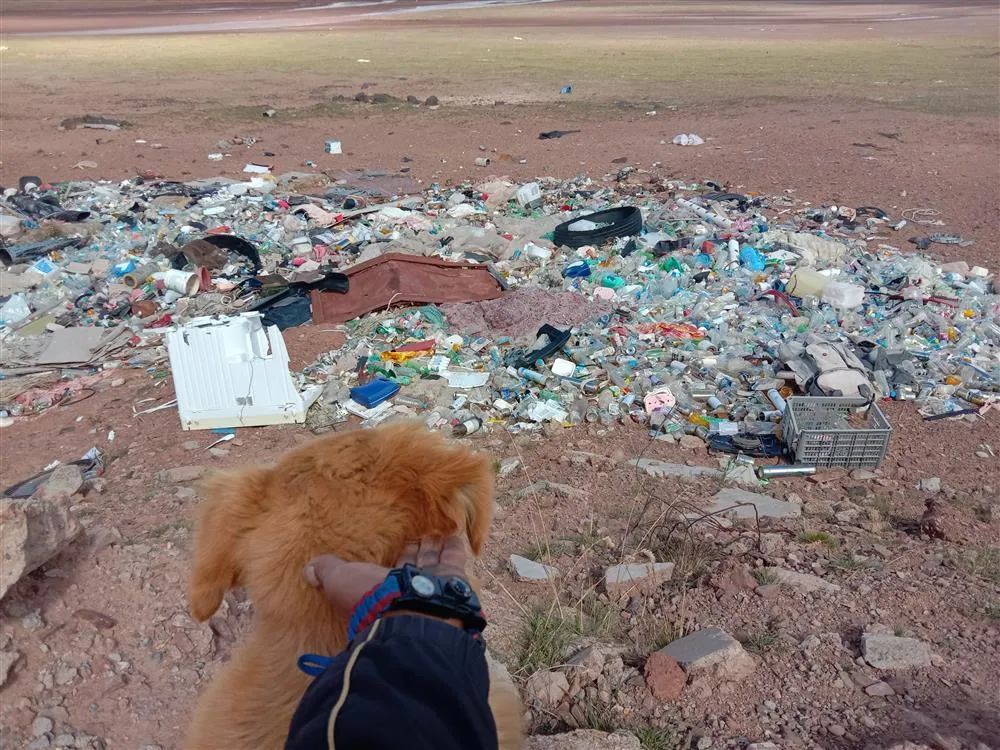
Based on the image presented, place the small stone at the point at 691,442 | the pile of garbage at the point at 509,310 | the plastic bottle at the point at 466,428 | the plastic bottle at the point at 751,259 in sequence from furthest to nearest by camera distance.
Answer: the plastic bottle at the point at 751,259, the pile of garbage at the point at 509,310, the plastic bottle at the point at 466,428, the small stone at the point at 691,442

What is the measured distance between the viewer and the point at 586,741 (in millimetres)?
2609

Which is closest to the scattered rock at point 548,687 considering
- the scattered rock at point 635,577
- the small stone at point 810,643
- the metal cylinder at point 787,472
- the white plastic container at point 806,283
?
the scattered rock at point 635,577

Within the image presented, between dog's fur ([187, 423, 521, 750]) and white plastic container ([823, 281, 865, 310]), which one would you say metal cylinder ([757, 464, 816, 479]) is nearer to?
white plastic container ([823, 281, 865, 310])

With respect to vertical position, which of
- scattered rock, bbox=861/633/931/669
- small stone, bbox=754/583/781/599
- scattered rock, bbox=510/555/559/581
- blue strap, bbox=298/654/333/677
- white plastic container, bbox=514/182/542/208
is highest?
blue strap, bbox=298/654/333/677

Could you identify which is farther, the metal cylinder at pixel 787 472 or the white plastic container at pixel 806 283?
the white plastic container at pixel 806 283

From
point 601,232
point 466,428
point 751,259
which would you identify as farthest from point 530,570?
point 601,232

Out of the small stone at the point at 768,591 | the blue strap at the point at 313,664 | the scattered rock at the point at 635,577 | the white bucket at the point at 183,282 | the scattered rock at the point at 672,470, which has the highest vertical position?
the blue strap at the point at 313,664

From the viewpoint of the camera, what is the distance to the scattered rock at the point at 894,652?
301cm

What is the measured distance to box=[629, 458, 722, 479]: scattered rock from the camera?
211 inches

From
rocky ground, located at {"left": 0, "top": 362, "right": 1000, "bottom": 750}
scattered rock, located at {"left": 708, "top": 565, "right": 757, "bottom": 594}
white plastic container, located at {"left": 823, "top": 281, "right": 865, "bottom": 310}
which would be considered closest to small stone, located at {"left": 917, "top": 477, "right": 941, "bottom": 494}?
rocky ground, located at {"left": 0, "top": 362, "right": 1000, "bottom": 750}

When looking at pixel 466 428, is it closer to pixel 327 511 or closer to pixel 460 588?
pixel 327 511

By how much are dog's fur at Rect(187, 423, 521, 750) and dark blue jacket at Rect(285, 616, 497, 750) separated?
262 mm

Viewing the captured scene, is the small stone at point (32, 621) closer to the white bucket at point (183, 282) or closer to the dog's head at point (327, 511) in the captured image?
the dog's head at point (327, 511)

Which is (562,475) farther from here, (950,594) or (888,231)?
(888,231)
